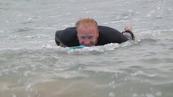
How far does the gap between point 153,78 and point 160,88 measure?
278 millimetres

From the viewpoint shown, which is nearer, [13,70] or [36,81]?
[36,81]

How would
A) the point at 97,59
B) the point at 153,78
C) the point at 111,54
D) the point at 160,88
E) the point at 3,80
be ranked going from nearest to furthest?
1. the point at 160,88
2. the point at 153,78
3. the point at 3,80
4. the point at 97,59
5. the point at 111,54

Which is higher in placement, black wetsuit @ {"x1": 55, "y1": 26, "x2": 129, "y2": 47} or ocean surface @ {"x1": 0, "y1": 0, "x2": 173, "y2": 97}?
ocean surface @ {"x1": 0, "y1": 0, "x2": 173, "y2": 97}

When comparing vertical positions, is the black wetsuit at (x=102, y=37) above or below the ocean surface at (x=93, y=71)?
below

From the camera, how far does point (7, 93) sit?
3117 millimetres

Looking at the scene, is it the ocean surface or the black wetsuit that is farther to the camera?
the black wetsuit

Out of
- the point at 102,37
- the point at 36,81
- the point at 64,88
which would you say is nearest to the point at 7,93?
the point at 36,81

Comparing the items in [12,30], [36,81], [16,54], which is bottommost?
[12,30]

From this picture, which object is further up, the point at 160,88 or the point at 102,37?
the point at 160,88

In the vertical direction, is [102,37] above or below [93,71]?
below

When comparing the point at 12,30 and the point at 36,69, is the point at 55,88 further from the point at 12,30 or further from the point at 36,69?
the point at 12,30

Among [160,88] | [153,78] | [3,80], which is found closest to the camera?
[160,88]

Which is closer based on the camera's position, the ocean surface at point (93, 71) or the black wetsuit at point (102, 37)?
the ocean surface at point (93, 71)

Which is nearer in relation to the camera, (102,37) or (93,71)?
(93,71)
